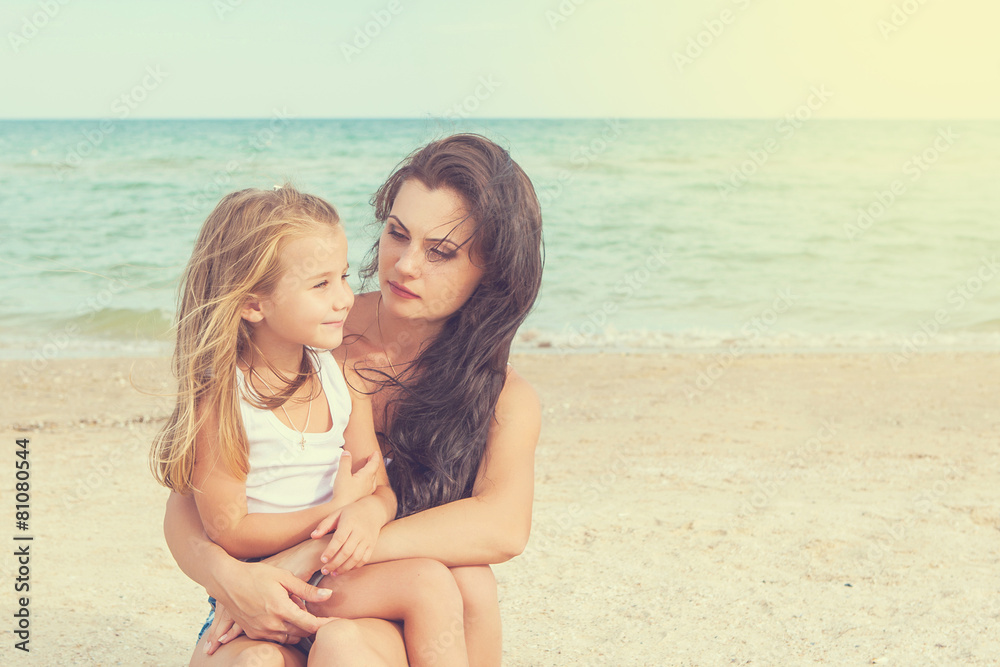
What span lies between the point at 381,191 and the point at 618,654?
1.87 meters

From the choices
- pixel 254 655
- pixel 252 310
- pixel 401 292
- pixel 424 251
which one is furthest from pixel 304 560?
pixel 424 251

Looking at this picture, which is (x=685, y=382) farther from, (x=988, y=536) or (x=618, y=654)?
(x=618, y=654)

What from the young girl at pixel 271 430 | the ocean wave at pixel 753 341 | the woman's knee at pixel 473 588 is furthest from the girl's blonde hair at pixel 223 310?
the ocean wave at pixel 753 341

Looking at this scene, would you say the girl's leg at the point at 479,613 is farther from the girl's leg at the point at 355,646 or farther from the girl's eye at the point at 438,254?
the girl's eye at the point at 438,254

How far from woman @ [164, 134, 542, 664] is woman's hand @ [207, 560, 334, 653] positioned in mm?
94

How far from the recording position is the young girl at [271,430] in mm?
1956

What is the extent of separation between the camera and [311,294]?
2.03m

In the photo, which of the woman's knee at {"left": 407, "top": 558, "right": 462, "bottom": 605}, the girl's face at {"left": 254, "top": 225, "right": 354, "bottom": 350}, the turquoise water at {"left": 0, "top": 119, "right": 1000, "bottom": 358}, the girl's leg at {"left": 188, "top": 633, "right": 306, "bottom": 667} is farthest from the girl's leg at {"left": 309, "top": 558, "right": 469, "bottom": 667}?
the turquoise water at {"left": 0, "top": 119, "right": 1000, "bottom": 358}

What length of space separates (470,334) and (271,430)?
602 mm

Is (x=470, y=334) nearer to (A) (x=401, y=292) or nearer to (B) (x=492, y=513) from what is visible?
(A) (x=401, y=292)

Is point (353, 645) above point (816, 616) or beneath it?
above

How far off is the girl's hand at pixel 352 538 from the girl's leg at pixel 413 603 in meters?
0.05

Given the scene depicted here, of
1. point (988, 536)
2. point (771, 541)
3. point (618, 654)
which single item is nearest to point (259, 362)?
point (618, 654)

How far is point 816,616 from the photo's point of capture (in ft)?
11.1
